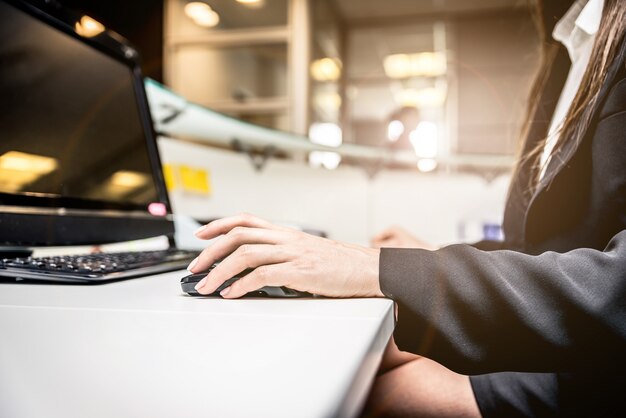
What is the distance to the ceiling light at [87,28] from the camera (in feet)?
2.88

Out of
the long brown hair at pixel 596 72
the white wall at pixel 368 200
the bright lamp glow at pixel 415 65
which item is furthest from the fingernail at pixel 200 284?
the bright lamp glow at pixel 415 65

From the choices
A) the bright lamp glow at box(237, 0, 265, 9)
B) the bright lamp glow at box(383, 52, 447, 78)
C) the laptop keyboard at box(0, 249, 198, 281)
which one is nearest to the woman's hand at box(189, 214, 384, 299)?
the laptop keyboard at box(0, 249, 198, 281)

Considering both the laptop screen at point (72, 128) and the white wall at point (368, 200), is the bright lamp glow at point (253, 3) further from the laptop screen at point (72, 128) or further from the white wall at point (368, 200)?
the laptop screen at point (72, 128)

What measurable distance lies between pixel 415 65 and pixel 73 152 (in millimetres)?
7179

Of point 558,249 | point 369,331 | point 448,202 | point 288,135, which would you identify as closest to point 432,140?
point 448,202

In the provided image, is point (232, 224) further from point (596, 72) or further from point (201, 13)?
point (201, 13)

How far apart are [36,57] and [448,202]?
78.1 inches

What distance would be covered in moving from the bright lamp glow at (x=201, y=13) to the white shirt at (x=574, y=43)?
4.38 metres

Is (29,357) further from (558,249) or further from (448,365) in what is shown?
(558,249)

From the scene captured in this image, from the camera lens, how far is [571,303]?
455mm

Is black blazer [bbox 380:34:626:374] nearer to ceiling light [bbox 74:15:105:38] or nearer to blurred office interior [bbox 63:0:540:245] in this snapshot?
ceiling light [bbox 74:15:105:38]

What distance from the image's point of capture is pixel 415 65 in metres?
7.37

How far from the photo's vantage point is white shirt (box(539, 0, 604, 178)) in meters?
0.78

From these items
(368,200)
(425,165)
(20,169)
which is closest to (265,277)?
(20,169)
